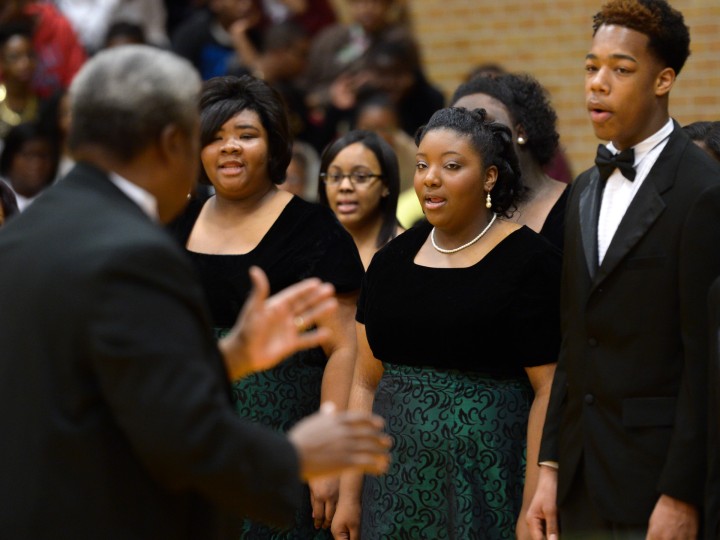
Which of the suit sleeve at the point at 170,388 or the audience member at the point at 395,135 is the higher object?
the audience member at the point at 395,135

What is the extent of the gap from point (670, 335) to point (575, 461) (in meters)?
0.49

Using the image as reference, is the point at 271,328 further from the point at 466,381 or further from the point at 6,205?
the point at 6,205

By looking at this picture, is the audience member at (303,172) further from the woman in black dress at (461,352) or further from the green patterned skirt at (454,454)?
the green patterned skirt at (454,454)

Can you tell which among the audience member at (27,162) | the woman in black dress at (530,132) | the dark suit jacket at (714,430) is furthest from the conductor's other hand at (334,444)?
the audience member at (27,162)

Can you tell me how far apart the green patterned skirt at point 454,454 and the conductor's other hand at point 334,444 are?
52.4 inches

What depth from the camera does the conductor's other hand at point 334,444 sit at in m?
2.74

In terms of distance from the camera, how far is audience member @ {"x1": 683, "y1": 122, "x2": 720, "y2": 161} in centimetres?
429

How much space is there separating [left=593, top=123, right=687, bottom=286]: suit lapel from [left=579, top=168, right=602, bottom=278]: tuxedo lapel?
0.06 metres

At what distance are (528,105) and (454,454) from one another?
66.1 inches

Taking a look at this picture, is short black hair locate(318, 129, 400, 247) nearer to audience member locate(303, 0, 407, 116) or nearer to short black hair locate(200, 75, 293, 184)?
short black hair locate(200, 75, 293, 184)

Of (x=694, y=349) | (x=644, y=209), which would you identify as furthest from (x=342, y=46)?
(x=694, y=349)

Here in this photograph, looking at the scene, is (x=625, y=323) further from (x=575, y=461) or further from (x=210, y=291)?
(x=210, y=291)

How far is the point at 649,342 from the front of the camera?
11.9ft

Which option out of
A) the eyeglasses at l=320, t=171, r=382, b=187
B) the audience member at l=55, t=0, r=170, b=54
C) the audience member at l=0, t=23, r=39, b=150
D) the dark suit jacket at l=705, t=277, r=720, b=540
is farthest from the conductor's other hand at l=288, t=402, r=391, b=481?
the audience member at l=55, t=0, r=170, b=54
